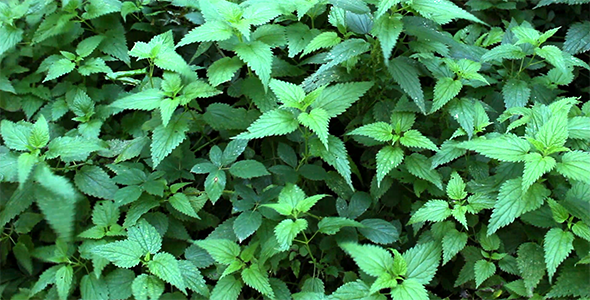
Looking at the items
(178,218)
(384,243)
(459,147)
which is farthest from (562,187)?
(178,218)

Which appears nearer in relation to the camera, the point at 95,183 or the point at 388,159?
the point at 388,159

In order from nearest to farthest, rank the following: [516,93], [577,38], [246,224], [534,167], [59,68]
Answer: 1. [534,167]
2. [246,224]
3. [516,93]
4. [59,68]
5. [577,38]

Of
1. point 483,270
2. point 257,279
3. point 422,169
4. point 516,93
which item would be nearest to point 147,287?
point 257,279

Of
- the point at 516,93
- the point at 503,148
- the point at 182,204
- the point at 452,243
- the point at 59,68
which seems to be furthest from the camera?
the point at 59,68

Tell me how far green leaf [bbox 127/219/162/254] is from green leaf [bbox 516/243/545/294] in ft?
5.41

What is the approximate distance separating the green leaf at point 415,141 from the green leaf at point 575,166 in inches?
20.0

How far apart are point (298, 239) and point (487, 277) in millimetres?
885

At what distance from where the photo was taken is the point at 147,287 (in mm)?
2156

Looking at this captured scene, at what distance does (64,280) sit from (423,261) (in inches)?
66.9

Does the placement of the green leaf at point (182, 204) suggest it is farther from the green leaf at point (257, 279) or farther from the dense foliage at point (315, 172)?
the green leaf at point (257, 279)

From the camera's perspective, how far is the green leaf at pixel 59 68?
2717mm

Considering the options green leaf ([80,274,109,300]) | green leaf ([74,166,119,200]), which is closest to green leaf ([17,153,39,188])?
green leaf ([74,166,119,200])

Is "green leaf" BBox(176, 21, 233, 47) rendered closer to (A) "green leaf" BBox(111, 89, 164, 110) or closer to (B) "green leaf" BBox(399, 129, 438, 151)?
(A) "green leaf" BBox(111, 89, 164, 110)

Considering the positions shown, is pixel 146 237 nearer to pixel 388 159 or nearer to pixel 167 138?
pixel 167 138
